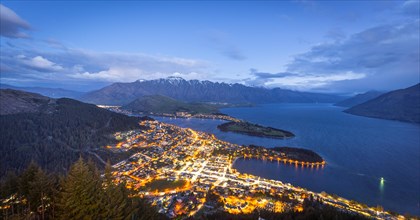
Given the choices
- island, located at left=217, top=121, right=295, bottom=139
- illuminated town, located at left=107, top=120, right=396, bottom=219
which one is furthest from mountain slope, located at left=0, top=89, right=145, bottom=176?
island, located at left=217, top=121, right=295, bottom=139

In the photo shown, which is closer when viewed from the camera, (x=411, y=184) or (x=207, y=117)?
(x=411, y=184)

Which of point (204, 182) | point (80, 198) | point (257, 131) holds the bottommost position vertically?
point (204, 182)

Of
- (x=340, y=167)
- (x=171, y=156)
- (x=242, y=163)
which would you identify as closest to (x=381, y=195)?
(x=340, y=167)

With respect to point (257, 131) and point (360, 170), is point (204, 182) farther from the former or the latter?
point (257, 131)

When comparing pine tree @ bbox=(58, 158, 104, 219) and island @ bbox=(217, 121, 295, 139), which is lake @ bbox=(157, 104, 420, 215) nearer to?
island @ bbox=(217, 121, 295, 139)

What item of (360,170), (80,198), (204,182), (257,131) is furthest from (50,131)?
(360,170)

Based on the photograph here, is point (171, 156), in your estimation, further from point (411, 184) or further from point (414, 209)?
point (411, 184)
